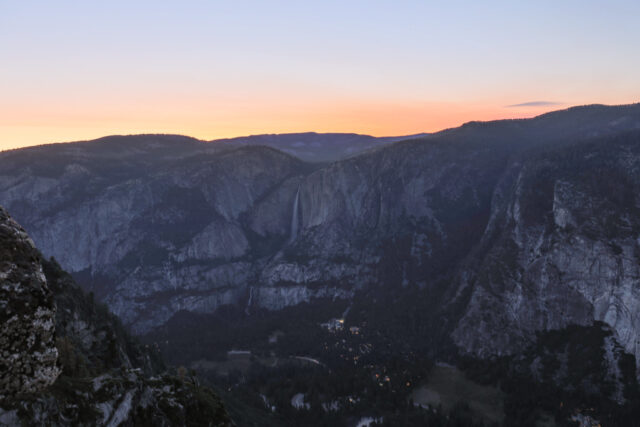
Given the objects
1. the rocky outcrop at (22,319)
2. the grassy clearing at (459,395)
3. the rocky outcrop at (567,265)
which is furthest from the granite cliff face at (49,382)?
the rocky outcrop at (567,265)

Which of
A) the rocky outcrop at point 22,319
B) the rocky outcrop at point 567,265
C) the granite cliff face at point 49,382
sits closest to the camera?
the rocky outcrop at point 22,319

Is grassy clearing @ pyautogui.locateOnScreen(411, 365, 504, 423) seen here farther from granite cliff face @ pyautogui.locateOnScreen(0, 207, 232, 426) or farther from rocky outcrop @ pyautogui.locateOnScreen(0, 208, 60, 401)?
rocky outcrop @ pyautogui.locateOnScreen(0, 208, 60, 401)

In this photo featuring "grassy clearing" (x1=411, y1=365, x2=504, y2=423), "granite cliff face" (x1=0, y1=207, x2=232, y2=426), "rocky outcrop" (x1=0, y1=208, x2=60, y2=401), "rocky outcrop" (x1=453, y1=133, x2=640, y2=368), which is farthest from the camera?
"rocky outcrop" (x1=453, y1=133, x2=640, y2=368)

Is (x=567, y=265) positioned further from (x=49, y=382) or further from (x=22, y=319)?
(x=22, y=319)

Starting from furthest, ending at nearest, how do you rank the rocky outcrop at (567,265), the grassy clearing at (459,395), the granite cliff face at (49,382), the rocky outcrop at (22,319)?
the rocky outcrop at (567,265) < the grassy clearing at (459,395) < the granite cliff face at (49,382) < the rocky outcrop at (22,319)

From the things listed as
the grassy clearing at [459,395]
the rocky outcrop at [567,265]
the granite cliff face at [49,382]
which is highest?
the granite cliff face at [49,382]

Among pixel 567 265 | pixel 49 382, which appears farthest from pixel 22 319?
pixel 567 265

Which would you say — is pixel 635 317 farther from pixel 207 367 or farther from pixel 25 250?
pixel 25 250

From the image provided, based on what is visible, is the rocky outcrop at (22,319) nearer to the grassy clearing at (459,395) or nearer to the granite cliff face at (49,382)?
the granite cliff face at (49,382)

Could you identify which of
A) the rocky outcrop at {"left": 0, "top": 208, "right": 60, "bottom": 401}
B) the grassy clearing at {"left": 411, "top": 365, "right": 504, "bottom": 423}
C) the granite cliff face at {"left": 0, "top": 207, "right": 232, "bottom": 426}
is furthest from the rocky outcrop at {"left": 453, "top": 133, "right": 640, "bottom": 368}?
the rocky outcrop at {"left": 0, "top": 208, "right": 60, "bottom": 401}
